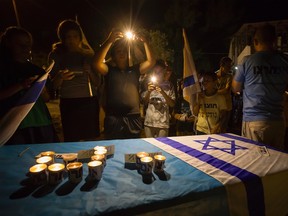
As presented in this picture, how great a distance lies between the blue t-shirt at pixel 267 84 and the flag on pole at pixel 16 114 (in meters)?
2.66

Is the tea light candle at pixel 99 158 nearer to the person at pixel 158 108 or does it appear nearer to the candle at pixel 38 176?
the candle at pixel 38 176

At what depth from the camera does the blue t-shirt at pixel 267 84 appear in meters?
3.02

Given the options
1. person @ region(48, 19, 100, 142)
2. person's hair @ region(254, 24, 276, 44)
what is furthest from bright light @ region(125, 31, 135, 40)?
person's hair @ region(254, 24, 276, 44)

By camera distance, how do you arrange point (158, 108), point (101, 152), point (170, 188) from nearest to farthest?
point (170, 188), point (101, 152), point (158, 108)

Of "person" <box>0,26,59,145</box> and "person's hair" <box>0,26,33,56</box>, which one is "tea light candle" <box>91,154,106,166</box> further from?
"person's hair" <box>0,26,33,56</box>

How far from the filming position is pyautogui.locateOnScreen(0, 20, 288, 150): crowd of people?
2.85 metres

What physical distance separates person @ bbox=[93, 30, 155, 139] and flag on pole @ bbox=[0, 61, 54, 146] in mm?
1033

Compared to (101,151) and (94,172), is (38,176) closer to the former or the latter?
(94,172)

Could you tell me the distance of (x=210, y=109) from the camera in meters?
3.76

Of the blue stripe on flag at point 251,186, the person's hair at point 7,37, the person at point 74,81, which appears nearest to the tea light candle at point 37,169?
the blue stripe on flag at point 251,186

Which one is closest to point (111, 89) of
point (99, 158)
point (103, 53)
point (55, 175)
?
point (103, 53)

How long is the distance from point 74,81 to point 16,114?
4.00 feet

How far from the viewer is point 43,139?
2875 mm

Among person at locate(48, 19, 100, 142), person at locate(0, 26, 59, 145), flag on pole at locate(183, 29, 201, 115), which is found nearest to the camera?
person at locate(0, 26, 59, 145)
